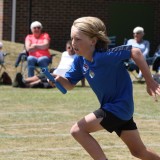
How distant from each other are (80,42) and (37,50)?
10.9m

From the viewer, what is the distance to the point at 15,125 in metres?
10.4

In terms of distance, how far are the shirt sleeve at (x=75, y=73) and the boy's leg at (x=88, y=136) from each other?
564 millimetres

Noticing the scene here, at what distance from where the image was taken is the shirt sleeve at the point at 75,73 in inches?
251

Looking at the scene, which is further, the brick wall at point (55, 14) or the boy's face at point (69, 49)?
the brick wall at point (55, 14)

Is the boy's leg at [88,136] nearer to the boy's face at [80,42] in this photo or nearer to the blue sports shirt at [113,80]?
the blue sports shirt at [113,80]

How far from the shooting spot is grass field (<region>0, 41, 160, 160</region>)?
827 centimetres

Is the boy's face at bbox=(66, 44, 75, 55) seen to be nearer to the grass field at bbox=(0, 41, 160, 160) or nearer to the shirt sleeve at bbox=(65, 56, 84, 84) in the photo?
the grass field at bbox=(0, 41, 160, 160)

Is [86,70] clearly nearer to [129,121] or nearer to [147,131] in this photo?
[129,121]

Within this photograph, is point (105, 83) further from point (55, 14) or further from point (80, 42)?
A: point (55, 14)

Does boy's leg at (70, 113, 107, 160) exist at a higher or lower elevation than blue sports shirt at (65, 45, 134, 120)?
lower

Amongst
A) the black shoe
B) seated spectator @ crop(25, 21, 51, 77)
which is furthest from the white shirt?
the black shoe

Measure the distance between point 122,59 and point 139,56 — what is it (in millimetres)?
161

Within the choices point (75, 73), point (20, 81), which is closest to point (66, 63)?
point (20, 81)

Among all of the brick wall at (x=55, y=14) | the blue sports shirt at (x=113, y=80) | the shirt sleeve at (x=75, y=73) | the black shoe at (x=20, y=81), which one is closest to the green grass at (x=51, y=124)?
the black shoe at (x=20, y=81)
